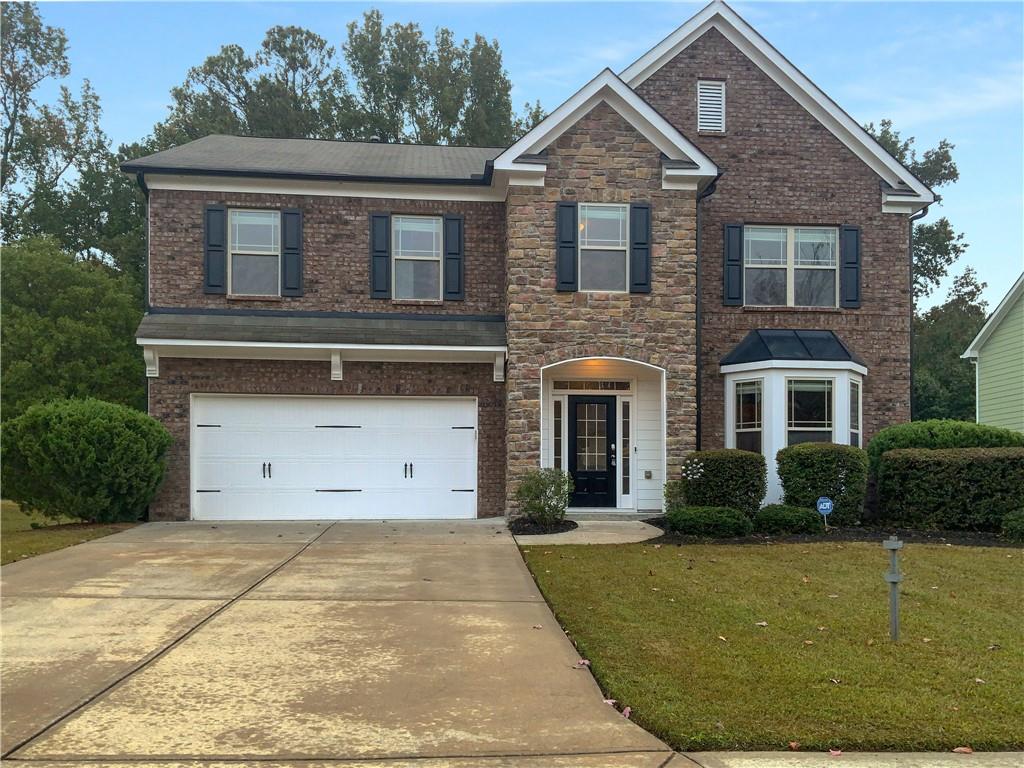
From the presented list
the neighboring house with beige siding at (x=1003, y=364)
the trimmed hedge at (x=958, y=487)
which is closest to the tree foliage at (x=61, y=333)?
the trimmed hedge at (x=958, y=487)

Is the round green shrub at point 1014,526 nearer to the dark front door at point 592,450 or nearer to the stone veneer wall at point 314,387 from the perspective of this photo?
the dark front door at point 592,450

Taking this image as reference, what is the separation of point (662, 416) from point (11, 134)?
94.0 feet

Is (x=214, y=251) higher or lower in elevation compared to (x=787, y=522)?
higher

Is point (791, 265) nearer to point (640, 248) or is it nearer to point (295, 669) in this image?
point (640, 248)

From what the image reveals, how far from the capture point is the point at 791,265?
15672 millimetres

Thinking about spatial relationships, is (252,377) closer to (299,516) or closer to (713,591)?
(299,516)

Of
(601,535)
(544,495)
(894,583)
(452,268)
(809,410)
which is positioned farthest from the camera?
(452,268)

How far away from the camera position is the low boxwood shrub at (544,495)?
12578mm

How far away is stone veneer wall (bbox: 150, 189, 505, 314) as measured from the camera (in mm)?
14414

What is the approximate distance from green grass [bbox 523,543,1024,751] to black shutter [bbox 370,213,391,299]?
6.37m

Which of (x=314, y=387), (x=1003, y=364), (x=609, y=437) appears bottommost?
(x=609, y=437)

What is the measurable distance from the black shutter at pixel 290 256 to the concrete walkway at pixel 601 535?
238 inches

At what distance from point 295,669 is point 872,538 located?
8.93 m

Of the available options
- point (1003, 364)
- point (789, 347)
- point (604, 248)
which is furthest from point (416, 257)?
point (1003, 364)
